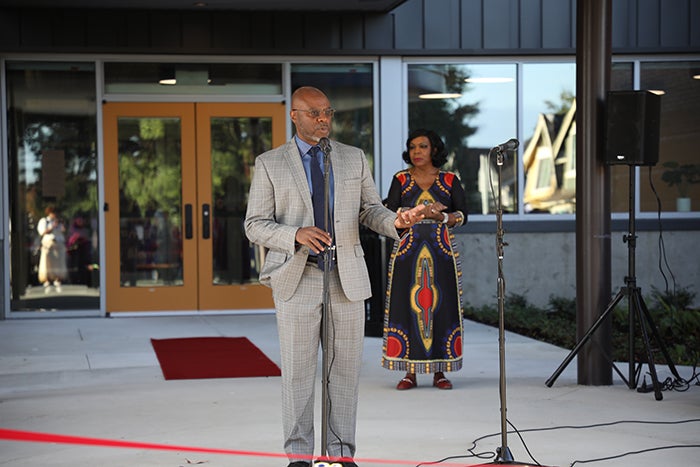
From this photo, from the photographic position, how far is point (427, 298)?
22.8 ft

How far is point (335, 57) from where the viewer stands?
11891mm

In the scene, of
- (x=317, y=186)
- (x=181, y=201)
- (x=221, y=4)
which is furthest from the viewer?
(x=181, y=201)

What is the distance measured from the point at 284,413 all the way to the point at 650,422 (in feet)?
8.11

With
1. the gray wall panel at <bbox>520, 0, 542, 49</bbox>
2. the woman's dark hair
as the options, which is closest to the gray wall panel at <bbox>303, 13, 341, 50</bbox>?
the gray wall panel at <bbox>520, 0, 542, 49</bbox>

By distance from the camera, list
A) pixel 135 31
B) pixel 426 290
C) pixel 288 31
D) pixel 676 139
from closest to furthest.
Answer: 1. pixel 426 290
2. pixel 135 31
3. pixel 288 31
4. pixel 676 139

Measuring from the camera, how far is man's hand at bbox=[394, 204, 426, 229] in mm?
4094

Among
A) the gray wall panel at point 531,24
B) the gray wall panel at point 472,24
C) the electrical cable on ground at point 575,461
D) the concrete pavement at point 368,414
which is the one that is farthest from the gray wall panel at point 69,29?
the electrical cable on ground at point 575,461

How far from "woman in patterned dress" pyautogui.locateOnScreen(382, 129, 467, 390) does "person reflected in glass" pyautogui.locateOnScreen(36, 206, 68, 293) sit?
18.8 ft

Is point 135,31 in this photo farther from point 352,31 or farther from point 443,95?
point 443,95

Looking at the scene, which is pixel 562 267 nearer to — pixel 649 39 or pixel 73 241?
pixel 649 39

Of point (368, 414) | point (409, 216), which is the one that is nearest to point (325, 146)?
point (409, 216)

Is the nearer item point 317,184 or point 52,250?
point 317,184

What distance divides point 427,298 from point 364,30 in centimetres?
560

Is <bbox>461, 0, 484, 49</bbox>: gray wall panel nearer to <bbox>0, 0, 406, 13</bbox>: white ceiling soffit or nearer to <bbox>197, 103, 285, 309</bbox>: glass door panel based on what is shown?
<bbox>0, 0, 406, 13</bbox>: white ceiling soffit
